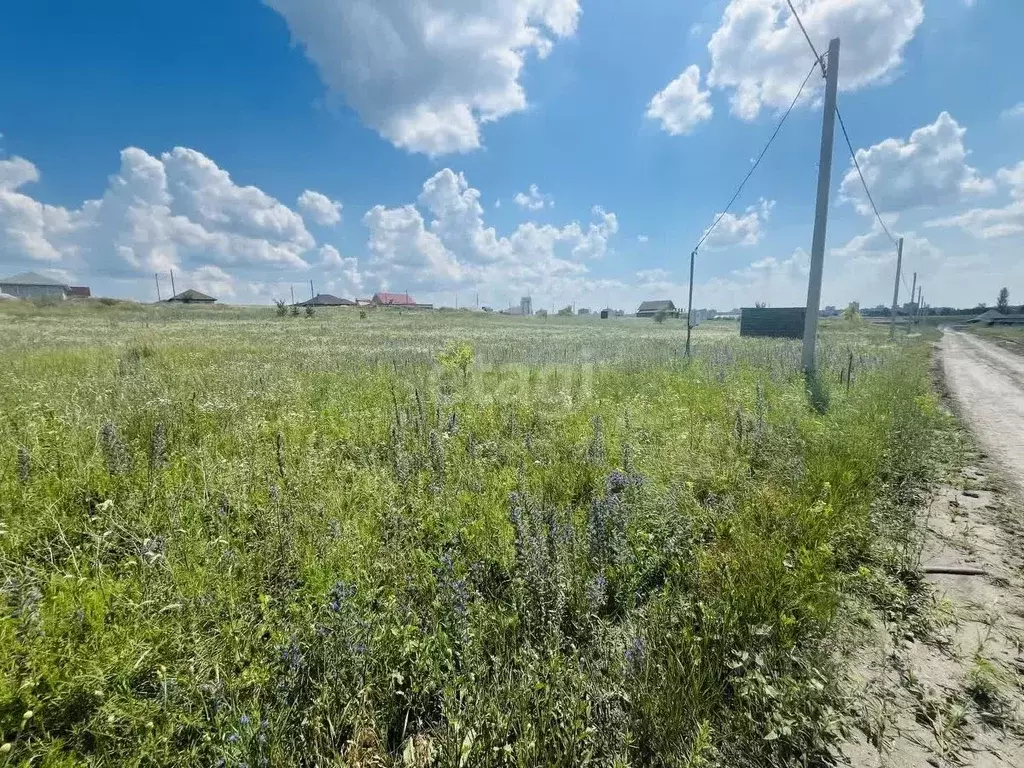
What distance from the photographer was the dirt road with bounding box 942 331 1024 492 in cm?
652

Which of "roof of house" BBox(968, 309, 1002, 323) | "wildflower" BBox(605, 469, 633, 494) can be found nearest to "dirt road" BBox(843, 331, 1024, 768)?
"wildflower" BBox(605, 469, 633, 494)

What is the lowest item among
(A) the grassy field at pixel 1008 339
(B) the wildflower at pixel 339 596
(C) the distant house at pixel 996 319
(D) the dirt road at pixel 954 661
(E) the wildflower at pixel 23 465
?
(D) the dirt road at pixel 954 661

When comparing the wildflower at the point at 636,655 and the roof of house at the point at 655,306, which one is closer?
the wildflower at the point at 636,655

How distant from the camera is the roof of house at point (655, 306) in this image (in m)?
115

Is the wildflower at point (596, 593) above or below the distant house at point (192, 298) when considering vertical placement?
below

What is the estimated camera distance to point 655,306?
117 meters

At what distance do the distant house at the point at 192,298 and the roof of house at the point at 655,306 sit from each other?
106m

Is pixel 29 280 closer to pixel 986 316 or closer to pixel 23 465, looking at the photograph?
pixel 23 465

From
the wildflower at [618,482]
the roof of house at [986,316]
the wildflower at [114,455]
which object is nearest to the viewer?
the wildflower at [618,482]

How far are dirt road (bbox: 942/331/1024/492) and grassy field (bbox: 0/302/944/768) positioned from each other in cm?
130

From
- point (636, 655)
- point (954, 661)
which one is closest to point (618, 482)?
point (636, 655)

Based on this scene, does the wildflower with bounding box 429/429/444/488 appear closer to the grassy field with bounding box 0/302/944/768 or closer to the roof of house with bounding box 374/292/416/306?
the grassy field with bounding box 0/302/944/768

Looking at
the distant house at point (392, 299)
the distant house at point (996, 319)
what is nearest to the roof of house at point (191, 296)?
the distant house at point (392, 299)

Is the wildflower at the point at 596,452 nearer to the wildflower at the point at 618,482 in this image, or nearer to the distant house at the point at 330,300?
the wildflower at the point at 618,482
